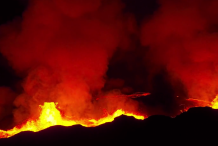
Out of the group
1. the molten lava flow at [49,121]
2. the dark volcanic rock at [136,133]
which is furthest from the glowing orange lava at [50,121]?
the dark volcanic rock at [136,133]

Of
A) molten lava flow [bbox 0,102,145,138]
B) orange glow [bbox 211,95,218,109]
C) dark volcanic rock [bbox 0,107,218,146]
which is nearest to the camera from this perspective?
dark volcanic rock [bbox 0,107,218,146]

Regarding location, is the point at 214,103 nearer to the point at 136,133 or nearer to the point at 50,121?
the point at 136,133

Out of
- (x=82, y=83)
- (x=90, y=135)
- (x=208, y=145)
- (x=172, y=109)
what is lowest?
(x=208, y=145)

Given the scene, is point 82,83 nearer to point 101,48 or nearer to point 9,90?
point 101,48

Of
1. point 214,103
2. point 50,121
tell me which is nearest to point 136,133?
point 50,121

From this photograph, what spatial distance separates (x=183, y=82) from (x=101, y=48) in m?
4.23

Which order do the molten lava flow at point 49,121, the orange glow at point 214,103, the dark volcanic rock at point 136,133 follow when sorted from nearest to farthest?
the dark volcanic rock at point 136,133 → the molten lava flow at point 49,121 → the orange glow at point 214,103

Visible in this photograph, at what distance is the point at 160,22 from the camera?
48.3ft

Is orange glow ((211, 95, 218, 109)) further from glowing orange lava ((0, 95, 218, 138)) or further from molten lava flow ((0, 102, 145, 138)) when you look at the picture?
molten lava flow ((0, 102, 145, 138))

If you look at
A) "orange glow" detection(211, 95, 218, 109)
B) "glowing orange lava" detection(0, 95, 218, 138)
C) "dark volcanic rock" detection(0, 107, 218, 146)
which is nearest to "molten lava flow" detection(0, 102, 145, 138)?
"glowing orange lava" detection(0, 95, 218, 138)

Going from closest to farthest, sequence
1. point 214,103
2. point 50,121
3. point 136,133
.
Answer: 1. point 136,133
2. point 50,121
3. point 214,103

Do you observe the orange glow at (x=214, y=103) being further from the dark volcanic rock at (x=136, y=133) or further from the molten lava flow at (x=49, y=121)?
the molten lava flow at (x=49, y=121)

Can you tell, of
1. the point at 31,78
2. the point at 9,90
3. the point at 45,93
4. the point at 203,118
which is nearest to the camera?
the point at 203,118

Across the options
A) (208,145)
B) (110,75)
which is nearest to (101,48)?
(110,75)
